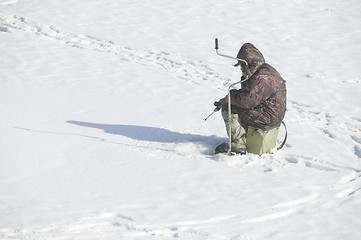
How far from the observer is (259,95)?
24.1ft

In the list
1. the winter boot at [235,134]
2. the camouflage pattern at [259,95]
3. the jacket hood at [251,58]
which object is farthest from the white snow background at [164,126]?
the jacket hood at [251,58]

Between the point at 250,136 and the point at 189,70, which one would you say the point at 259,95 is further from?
the point at 189,70

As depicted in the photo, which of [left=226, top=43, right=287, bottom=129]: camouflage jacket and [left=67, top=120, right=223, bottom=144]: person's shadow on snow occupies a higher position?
[left=226, top=43, right=287, bottom=129]: camouflage jacket

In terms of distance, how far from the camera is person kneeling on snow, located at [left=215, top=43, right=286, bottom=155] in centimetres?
732

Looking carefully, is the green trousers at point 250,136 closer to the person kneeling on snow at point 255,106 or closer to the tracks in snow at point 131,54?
the person kneeling on snow at point 255,106

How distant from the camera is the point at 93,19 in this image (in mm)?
14805

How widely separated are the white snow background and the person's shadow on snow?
0.03m

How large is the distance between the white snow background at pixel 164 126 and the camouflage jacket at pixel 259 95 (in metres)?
0.55

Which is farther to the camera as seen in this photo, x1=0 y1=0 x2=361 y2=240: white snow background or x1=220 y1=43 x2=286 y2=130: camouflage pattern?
x1=220 y1=43 x2=286 y2=130: camouflage pattern

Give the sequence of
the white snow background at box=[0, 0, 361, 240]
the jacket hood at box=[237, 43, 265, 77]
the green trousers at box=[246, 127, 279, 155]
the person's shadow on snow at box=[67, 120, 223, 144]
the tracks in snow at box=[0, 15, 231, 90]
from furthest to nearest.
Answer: the tracks in snow at box=[0, 15, 231, 90] → the person's shadow on snow at box=[67, 120, 223, 144] → the green trousers at box=[246, 127, 279, 155] → the jacket hood at box=[237, 43, 265, 77] → the white snow background at box=[0, 0, 361, 240]

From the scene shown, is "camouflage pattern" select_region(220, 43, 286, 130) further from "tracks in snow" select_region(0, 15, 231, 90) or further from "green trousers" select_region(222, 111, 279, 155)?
"tracks in snow" select_region(0, 15, 231, 90)

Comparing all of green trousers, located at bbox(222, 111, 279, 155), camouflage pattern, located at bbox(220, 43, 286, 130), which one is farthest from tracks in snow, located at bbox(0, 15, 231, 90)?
camouflage pattern, located at bbox(220, 43, 286, 130)

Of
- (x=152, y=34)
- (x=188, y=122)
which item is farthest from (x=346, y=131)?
(x=152, y=34)

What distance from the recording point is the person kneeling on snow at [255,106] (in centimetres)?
732
